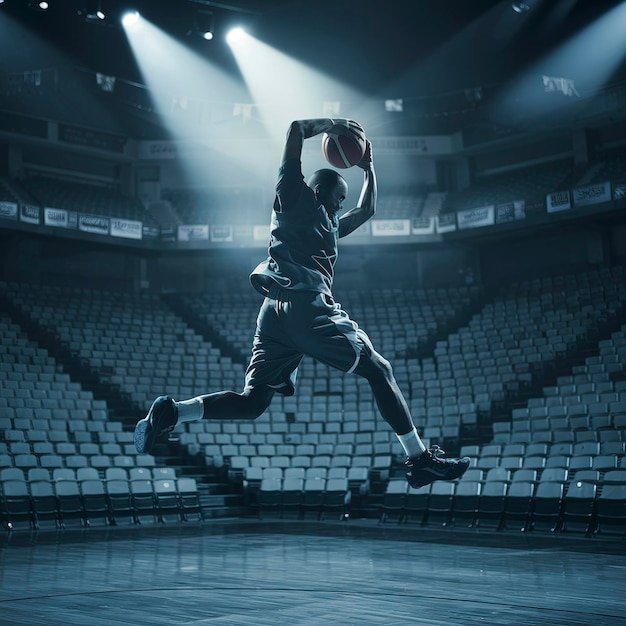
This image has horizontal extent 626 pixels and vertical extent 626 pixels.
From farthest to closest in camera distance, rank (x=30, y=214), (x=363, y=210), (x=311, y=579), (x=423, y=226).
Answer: (x=423, y=226), (x=30, y=214), (x=311, y=579), (x=363, y=210)

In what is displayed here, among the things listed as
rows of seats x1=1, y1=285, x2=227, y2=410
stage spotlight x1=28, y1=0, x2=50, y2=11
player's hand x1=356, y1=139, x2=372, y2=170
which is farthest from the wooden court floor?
stage spotlight x1=28, y1=0, x2=50, y2=11

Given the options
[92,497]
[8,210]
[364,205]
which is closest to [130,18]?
[8,210]

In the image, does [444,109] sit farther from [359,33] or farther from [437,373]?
[437,373]

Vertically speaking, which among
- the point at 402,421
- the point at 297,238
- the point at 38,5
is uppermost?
the point at 38,5

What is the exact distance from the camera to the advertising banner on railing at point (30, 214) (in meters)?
20.9

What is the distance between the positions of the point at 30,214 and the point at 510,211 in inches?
516

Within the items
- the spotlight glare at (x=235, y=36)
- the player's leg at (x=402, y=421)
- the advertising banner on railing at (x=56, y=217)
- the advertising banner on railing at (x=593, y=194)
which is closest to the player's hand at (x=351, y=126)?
the player's leg at (x=402, y=421)

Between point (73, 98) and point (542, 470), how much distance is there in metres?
19.5

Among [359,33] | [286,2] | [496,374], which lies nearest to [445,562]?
[496,374]

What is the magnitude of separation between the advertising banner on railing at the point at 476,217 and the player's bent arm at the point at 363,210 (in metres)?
18.9

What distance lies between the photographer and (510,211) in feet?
72.6

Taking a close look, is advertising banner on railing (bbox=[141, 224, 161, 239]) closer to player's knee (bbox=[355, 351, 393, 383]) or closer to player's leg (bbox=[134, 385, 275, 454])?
player's leg (bbox=[134, 385, 275, 454])

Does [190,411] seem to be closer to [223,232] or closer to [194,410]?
[194,410]

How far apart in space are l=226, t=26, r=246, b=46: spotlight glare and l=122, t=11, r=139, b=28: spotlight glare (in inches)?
97.7
